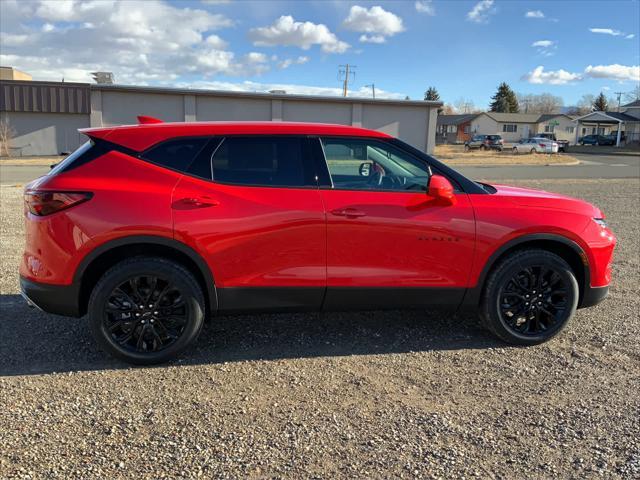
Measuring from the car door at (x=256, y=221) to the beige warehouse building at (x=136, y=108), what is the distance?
3097cm

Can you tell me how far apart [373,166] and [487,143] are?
176ft

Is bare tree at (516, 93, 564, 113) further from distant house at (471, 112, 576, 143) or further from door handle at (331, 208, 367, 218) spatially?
door handle at (331, 208, 367, 218)

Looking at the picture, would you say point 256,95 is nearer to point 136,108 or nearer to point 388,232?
point 136,108

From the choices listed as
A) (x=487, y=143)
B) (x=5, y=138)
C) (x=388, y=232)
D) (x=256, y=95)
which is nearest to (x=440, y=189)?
(x=388, y=232)

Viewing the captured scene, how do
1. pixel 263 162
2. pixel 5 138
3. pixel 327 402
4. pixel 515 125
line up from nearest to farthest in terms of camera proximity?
pixel 327 402 < pixel 263 162 < pixel 5 138 < pixel 515 125

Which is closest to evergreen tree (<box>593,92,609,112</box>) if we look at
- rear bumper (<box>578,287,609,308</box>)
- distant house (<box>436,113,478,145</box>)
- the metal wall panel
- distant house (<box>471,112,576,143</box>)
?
distant house (<box>471,112,576,143</box>)

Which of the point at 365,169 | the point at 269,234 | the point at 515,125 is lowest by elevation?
the point at 269,234

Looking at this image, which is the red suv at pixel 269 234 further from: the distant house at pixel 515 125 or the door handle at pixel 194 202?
the distant house at pixel 515 125

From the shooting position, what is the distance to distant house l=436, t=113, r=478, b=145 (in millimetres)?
90062

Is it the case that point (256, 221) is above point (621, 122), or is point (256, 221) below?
below

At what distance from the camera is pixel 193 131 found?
3.89 m

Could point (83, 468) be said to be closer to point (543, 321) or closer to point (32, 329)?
point (32, 329)

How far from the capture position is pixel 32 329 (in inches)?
175

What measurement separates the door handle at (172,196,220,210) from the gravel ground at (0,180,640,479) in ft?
3.91
